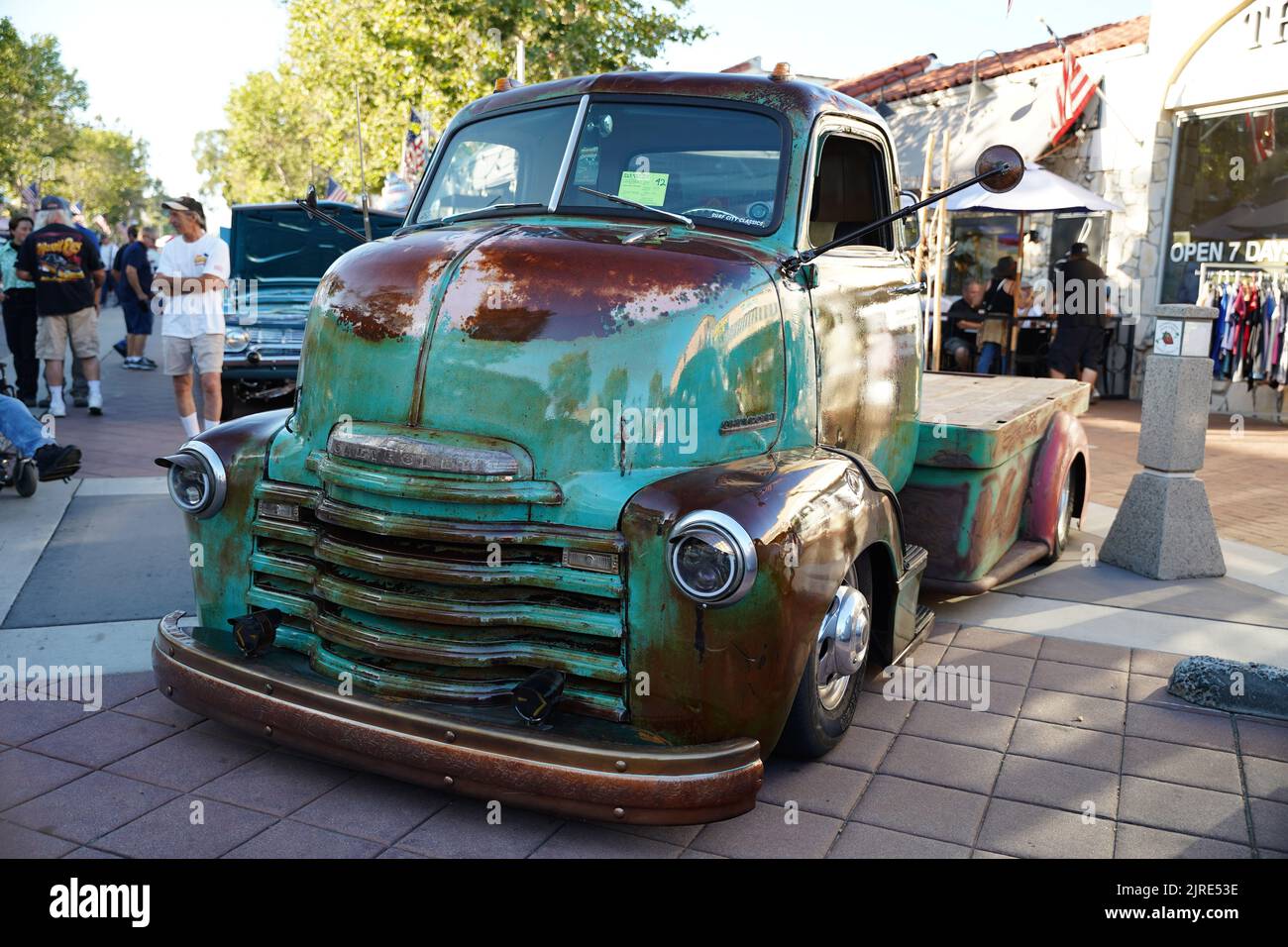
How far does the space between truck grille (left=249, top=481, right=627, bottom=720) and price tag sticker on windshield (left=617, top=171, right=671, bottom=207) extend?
145 centimetres

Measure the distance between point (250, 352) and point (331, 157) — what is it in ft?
75.1

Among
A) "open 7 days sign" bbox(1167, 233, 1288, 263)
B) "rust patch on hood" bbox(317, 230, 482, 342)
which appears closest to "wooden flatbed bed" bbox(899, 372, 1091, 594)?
"rust patch on hood" bbox(317, 230, 482, 342)

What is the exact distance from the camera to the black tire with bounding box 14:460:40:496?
6836 mm

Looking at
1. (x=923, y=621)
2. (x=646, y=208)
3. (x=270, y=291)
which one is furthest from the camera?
(x=270, y=291)

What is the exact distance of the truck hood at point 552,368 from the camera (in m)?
3.23

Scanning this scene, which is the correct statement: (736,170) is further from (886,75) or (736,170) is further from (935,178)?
(886,75)

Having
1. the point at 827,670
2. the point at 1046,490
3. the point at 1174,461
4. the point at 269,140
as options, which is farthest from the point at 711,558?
the point at 269,140

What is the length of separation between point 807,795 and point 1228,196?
1174 centimetres

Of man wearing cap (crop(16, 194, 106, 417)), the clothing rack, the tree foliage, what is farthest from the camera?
the tree foliage

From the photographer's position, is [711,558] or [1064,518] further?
[1064,518]

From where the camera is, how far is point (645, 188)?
400cm

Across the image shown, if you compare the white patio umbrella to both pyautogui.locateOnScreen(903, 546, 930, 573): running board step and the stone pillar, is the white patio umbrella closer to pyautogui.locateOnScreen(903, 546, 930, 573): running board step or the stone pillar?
the stone pillar

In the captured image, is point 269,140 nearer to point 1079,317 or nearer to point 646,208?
point 1079,317

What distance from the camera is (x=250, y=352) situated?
10.6m
